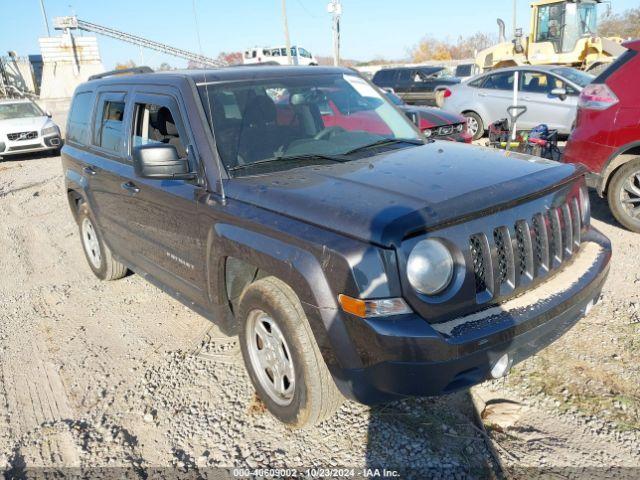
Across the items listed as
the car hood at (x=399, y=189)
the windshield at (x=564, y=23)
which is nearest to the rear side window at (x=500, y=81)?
the windshield at (x=564, y=23)

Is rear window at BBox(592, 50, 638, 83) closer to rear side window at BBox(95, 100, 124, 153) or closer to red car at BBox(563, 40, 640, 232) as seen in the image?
red car at BBox(563, 40, 640, 232)

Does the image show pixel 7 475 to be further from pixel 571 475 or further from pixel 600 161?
pixel 600 161

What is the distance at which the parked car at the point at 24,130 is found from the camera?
13672 mm

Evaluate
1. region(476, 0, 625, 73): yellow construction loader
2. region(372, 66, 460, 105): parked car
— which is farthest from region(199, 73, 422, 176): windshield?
region(476, 0, 625, 73): yellow construction loader

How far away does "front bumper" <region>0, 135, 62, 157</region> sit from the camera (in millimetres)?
13641

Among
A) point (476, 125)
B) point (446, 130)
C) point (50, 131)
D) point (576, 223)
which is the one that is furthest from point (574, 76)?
point (50, 131)

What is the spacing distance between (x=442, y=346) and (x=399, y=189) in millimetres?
820

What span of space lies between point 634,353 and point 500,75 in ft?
31.9

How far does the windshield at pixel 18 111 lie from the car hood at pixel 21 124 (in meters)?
0.33

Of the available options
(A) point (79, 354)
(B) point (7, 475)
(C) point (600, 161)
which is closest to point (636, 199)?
(C) point (600, 161)

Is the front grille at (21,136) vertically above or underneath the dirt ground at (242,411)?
above

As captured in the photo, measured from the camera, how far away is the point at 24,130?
13.8m

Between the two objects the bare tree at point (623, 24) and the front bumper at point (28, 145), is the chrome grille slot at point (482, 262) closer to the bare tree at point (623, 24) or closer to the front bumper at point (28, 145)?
the front bumper at point (28, 145)

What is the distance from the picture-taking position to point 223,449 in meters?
2.86
